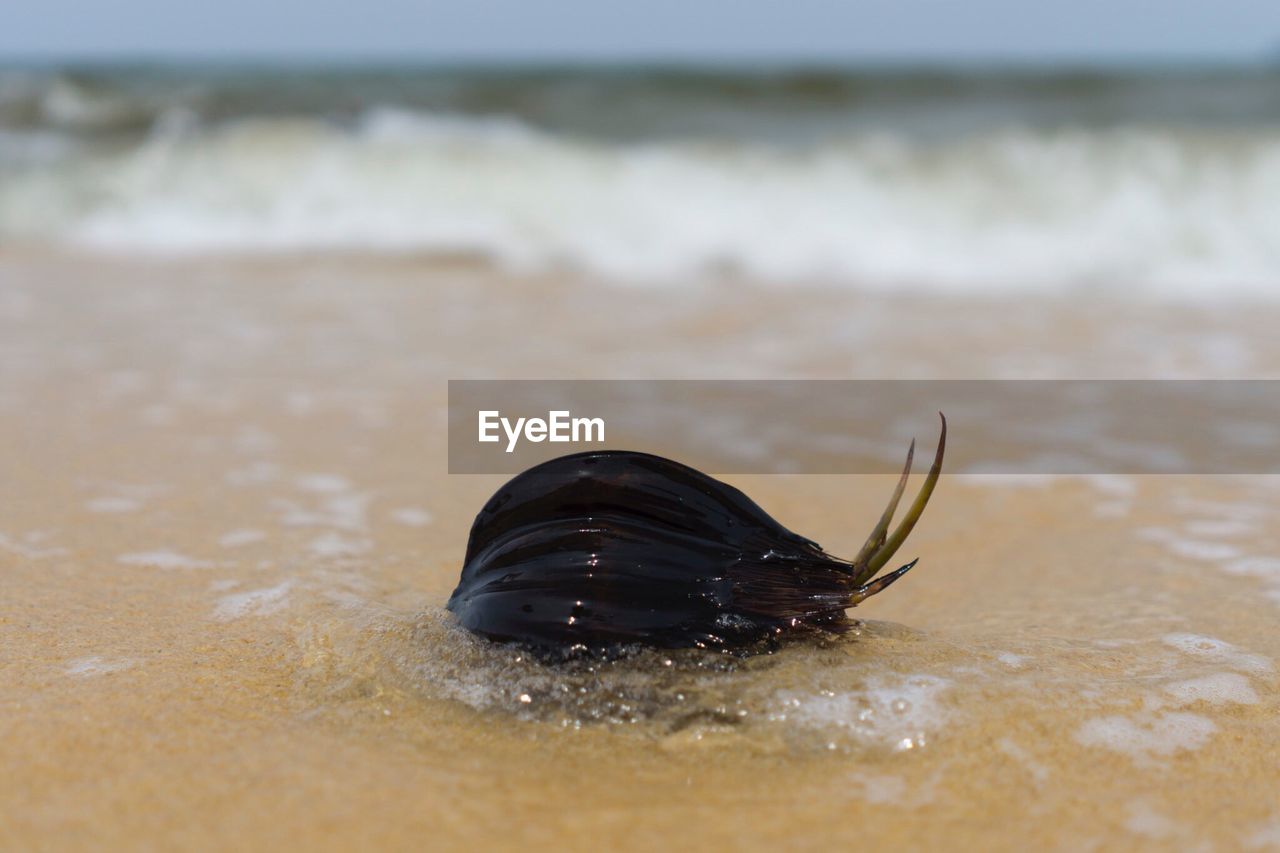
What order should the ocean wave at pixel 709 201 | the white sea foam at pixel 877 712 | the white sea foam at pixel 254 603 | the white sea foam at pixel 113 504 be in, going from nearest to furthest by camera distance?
1. the white sea foam at pixel 877 712
2. the white sea foam at pixel 254 603
3. the white sea foam at pixel 113 504
4. the ocean wave at pixel 709 201

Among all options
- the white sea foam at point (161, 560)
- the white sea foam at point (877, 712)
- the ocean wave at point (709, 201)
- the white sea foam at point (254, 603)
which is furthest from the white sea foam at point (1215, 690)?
the ocean wave at point (709, 201)

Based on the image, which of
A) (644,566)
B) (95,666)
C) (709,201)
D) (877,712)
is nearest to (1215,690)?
(877,712)

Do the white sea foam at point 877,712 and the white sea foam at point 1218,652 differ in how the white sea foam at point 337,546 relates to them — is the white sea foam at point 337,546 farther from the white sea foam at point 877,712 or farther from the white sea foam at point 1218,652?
the white sea foam at point 1218,652

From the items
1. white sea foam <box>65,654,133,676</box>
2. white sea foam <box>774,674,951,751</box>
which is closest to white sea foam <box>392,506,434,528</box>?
white sea foam <box>65,654,133,676</box>

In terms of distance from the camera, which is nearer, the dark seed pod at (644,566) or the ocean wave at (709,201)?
the dark seed pod at (644,566)

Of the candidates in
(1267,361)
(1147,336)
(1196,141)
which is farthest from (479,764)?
(1196,141)

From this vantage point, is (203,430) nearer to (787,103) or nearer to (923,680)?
(923,680)

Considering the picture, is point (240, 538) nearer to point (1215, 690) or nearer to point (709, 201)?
point (1215, 690)
